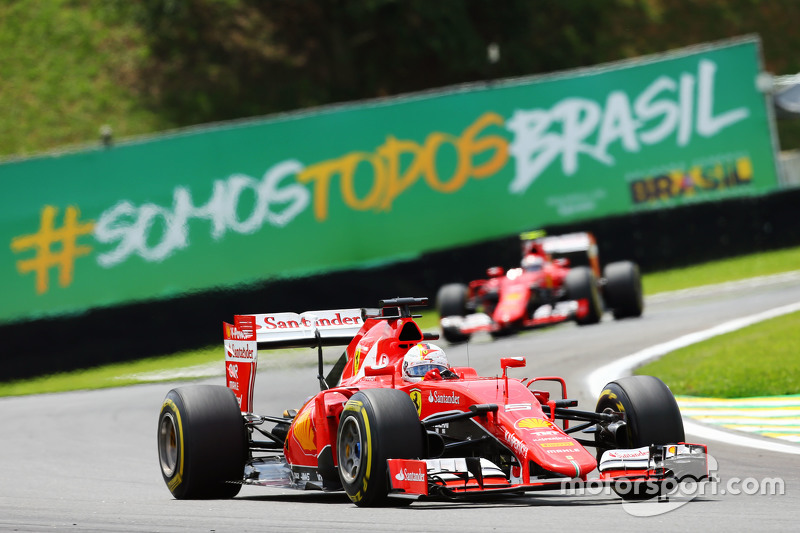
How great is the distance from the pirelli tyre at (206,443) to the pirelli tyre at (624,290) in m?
12.1

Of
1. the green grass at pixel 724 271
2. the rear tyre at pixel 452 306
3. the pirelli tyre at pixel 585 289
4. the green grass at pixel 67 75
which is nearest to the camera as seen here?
the rear tyre at pixel 452 306

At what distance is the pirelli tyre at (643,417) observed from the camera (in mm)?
7938

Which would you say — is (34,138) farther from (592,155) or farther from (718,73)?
(718,73)

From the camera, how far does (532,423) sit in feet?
25.2

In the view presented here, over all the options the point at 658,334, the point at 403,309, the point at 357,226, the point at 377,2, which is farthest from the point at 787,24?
the point at 403,309

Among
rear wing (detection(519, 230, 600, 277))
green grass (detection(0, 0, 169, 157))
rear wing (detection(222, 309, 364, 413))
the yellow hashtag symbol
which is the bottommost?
rear wing (detection(222, 309, 364, 413))

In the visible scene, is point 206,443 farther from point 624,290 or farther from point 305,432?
point 624,290

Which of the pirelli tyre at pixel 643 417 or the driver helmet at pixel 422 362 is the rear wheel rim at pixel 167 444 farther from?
the pirelli tyre at pixel 643 417

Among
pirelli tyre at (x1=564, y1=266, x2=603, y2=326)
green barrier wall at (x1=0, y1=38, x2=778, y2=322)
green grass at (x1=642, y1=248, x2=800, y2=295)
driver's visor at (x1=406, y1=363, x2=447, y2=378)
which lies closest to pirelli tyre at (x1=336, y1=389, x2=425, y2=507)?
driver's visor at (x1=406, y1=363, x2=447, y2=378)

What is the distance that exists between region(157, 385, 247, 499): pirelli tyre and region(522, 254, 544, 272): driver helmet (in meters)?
11.9

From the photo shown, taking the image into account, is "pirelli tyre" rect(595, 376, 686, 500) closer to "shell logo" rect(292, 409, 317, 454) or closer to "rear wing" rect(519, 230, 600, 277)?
"shell logo" rect(292, 409, 317, 454)

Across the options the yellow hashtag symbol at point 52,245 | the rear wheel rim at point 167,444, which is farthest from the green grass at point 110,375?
the rear wheel rim at point 167,444

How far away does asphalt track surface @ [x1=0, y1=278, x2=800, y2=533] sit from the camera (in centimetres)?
691

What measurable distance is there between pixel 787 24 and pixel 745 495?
3942 cm
